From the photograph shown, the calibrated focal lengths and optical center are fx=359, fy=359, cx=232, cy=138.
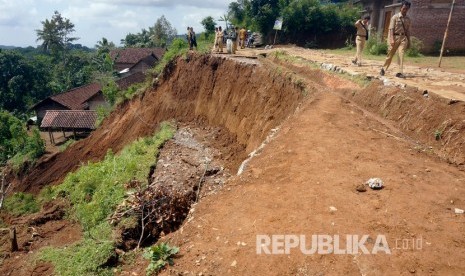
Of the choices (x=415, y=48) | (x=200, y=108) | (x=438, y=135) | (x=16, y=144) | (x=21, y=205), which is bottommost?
(x=16, y=144)

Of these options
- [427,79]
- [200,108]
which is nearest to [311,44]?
[200,108]

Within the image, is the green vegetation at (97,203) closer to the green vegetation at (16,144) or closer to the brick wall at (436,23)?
the green vegetation at (16,144)

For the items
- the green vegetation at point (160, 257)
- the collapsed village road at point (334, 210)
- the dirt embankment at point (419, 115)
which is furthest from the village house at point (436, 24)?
the green vegetation at point (160, 257)

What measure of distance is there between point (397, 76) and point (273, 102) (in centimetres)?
381

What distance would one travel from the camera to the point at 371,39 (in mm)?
19047

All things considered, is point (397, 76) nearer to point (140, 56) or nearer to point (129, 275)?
point (129, 275)

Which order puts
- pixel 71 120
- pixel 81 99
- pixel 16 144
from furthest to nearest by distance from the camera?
pixel 81 99, pixel 71 120, pixel 16 144

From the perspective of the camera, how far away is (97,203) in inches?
364

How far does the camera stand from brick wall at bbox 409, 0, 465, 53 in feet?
59.9

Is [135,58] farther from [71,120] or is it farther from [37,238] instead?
[37,238]

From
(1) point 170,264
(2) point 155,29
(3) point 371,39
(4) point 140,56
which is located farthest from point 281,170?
(2) point 155,29

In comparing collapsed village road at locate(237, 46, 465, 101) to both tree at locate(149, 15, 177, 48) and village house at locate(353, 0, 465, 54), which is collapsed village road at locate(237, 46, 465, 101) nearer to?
village house at locate(353, 0, 465, 54)

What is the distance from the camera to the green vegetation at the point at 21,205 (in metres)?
12.9

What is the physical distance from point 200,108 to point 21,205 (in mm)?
8400
